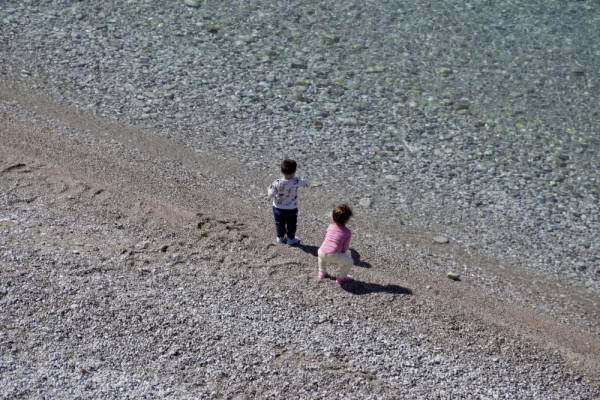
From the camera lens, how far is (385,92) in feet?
60.6

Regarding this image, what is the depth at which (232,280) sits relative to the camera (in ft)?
34.6

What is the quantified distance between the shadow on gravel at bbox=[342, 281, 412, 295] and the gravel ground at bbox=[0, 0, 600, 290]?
292cm

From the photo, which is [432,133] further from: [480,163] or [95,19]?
[95,19]

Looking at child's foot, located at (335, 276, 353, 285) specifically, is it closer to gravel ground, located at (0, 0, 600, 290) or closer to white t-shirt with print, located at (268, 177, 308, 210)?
white t-shirt with print, located at (268, 177, 308, 210)

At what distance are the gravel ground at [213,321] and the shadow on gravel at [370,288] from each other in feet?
0.05

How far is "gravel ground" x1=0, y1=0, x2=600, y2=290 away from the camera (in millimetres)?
14672

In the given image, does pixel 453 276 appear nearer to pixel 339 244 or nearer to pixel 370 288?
pixel 370 288

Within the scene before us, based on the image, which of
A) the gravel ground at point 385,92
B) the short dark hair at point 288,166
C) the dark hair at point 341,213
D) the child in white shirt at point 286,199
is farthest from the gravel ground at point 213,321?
the gravel ground at point 385,92

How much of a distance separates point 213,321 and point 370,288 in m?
2.23

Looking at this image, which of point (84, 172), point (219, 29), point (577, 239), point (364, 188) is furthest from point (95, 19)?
point (577, 239)

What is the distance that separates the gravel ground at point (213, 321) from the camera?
29.1 ft

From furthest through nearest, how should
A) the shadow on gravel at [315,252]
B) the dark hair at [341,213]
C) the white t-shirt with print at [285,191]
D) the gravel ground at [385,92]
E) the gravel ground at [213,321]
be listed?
the gravel ground at [385,92] < the shadow on gravel at [315,252] < the white t-shirt with print at [285,191] < the dark hair at [341,213] < the gravel ground at [213,321]

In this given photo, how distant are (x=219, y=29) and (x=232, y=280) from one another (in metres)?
11.1

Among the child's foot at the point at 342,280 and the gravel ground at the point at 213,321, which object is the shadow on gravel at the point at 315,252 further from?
the child's foot at the point at 342,280
